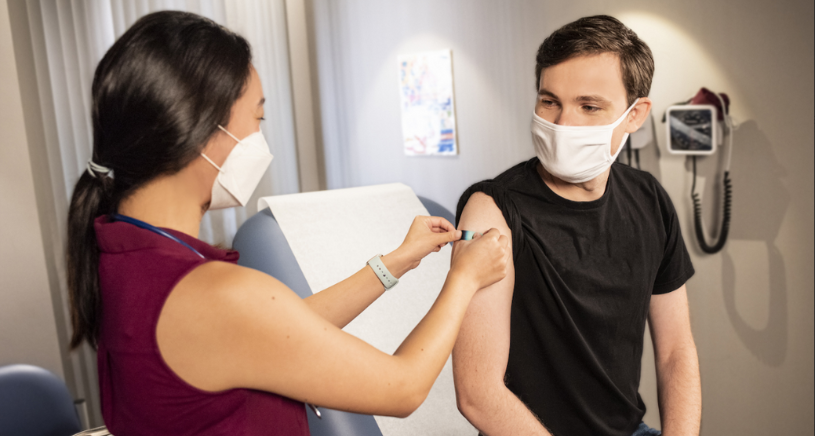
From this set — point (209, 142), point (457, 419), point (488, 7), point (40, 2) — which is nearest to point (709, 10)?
point (488, 7)

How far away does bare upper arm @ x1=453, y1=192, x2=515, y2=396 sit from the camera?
1116mm

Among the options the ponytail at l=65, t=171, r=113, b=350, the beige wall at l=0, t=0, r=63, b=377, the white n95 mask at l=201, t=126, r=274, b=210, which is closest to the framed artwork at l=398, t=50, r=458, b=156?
the beige wall at l=0, t=0, r=63, b=377

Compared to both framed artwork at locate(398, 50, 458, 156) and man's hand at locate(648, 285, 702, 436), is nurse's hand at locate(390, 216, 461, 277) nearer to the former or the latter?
man's hand at locate(648, 285, 702, 436)

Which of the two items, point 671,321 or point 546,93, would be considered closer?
point 546,93

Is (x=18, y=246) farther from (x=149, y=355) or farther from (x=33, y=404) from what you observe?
(x=149, y=355)

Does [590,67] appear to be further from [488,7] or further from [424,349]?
[488,7]

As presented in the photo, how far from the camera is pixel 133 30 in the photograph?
2.68ft

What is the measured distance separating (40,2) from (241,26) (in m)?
0.96

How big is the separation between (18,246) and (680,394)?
2399 millimetres

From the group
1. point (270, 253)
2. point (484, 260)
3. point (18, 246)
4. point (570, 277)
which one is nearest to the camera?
point (484, 260)

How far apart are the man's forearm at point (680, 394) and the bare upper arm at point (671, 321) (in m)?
0.02

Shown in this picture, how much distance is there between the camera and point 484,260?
0.98 meters

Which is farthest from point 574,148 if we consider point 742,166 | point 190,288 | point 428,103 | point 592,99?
point 428,103

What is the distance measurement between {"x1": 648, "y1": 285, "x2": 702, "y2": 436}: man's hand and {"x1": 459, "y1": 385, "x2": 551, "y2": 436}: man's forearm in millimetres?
372
